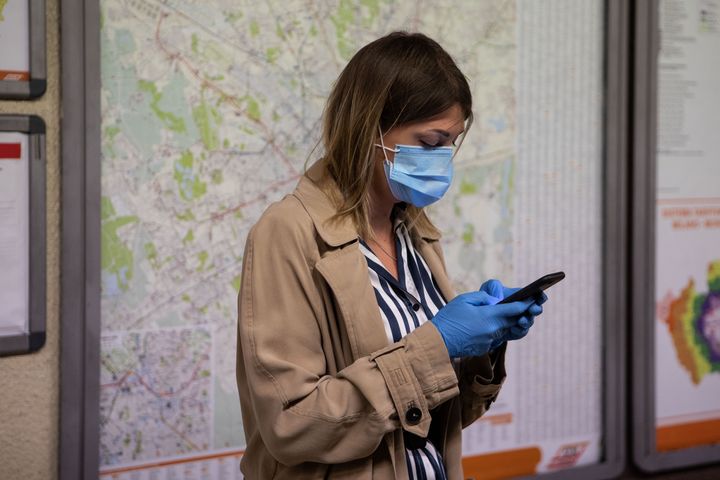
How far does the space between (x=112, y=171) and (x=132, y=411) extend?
56 cm

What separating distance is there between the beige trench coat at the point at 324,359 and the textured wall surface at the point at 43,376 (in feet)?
2.47

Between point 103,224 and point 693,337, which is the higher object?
point 103,224

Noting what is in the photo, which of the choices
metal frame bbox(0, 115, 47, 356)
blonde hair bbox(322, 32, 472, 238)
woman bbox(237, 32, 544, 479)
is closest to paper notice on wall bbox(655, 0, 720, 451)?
woman bbox(237, 32, 544, 479)

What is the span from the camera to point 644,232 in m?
2.54

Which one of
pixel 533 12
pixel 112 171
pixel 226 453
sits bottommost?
pixel 226 453

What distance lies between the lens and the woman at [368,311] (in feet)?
3.86

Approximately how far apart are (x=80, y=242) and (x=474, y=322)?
3.22 feet

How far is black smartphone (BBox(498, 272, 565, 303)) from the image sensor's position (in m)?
1.26

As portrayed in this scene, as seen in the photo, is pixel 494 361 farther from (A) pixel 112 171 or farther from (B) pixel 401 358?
(A) pixel 112 171

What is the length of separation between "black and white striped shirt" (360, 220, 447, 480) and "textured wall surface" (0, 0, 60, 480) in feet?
2.78

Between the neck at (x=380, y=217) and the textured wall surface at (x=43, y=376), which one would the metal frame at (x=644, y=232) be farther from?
the textured wall surface at (x=43, y=376)

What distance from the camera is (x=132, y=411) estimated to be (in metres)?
1.89

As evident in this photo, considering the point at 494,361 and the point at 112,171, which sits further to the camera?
the point at 112,171

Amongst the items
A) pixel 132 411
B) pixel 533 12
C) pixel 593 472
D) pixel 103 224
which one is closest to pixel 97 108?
pixel 103 224
